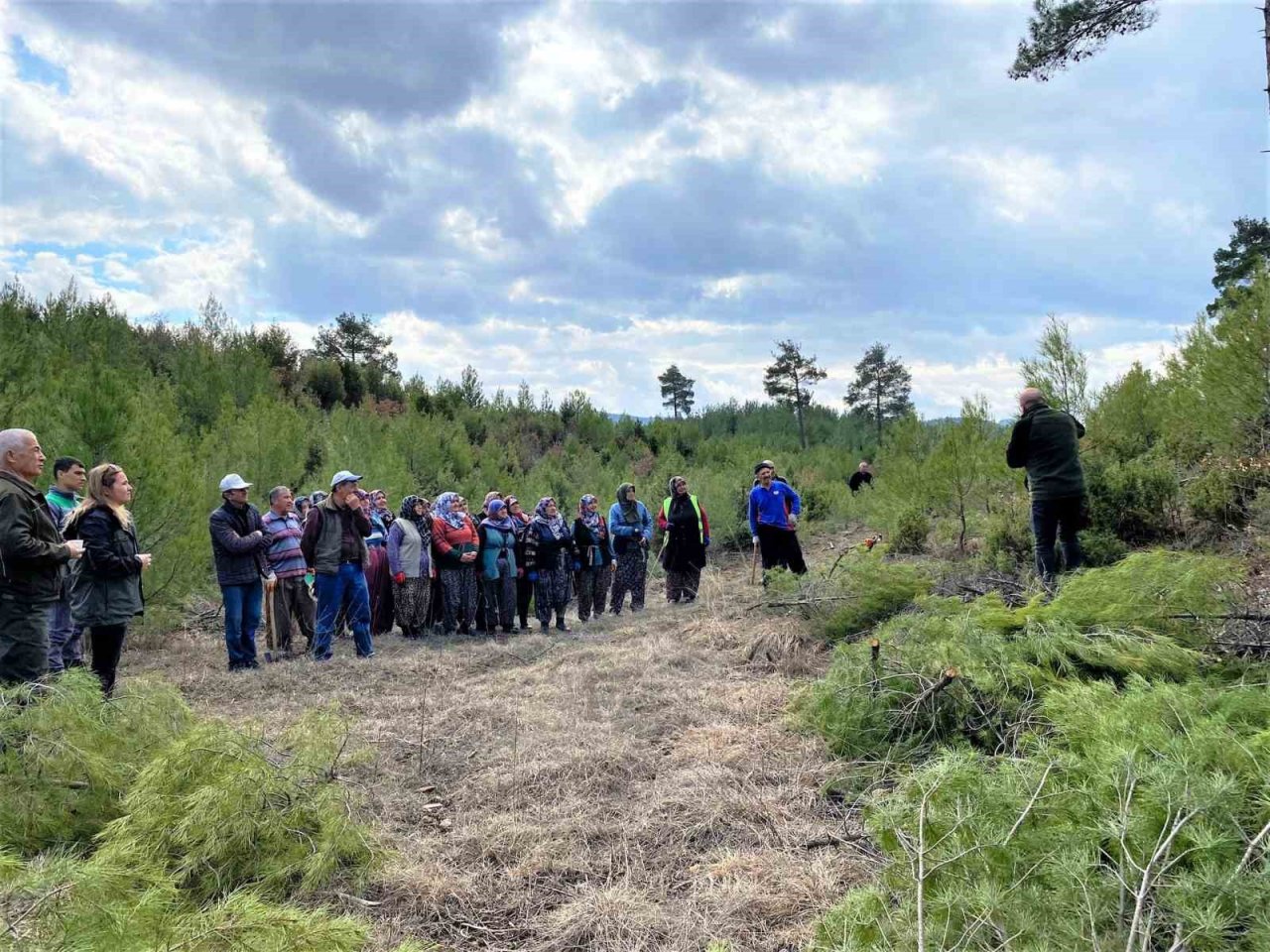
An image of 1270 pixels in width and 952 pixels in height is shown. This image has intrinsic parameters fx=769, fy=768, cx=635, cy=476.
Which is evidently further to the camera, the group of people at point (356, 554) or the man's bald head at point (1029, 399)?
the man's bald head at point (1029, 399)

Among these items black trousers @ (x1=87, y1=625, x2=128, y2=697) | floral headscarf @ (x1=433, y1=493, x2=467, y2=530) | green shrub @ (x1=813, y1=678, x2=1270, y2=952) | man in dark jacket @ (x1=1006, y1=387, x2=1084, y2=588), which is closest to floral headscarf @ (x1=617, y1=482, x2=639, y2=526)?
floral headscarf @ (x1=433, y1=493, x2=467, y2=530)

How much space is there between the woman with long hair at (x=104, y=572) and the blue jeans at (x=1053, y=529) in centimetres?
616

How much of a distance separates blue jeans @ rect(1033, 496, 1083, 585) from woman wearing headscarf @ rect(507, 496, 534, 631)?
5.09m

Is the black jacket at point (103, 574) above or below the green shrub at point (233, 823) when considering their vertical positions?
above

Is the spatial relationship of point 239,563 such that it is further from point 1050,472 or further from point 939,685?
point 1050,472

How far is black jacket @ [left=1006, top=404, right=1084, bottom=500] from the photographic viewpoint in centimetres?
570

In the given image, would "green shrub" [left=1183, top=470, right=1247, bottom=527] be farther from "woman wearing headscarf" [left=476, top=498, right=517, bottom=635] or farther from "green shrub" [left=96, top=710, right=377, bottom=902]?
"green shrub" [left=96, top=710, right=377, bottom=902]

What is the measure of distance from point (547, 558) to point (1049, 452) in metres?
5.22

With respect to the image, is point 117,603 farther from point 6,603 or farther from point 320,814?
point 320,814

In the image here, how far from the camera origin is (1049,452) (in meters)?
5.76

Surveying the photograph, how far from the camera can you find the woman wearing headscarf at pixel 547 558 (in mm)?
8672

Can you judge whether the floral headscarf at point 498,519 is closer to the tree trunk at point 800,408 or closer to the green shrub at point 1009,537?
the green shrub at point 1009,537

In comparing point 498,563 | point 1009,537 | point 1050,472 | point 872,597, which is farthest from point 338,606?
point 1009,537

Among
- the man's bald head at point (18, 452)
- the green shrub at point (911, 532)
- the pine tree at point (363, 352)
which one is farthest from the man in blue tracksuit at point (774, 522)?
the pine tree at point (363, 352)
